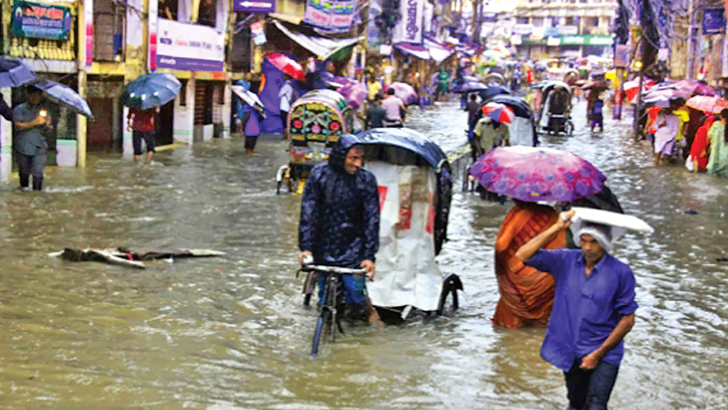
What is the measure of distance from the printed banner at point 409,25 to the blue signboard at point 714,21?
21.8 m

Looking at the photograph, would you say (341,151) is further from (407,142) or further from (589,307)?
(589,307)

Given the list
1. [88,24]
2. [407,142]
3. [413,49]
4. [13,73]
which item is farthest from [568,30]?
[407,142]

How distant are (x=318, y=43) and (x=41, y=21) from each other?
16.6 meters

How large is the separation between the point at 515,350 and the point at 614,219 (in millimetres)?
2983

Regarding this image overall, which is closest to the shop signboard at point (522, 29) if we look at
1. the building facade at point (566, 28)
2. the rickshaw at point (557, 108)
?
the building facade at point (566, 28)

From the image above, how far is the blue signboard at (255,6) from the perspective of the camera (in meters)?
28.0

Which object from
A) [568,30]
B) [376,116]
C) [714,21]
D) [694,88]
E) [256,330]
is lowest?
[256,330]

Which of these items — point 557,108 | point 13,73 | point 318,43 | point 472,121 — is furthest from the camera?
point 318,43

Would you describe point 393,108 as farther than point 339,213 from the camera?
Yes

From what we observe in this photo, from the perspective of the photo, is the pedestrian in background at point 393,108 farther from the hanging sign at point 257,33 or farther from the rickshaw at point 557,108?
the rickshaw at point 557,108

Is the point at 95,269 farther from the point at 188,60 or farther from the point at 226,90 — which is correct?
the point at 226,90

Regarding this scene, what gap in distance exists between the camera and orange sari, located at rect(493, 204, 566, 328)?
7.94 meters

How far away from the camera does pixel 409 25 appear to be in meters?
47.8

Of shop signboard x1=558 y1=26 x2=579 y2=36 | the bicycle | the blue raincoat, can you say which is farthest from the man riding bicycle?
shop signboard x1=558 y1=26 x2=579 y2=36
